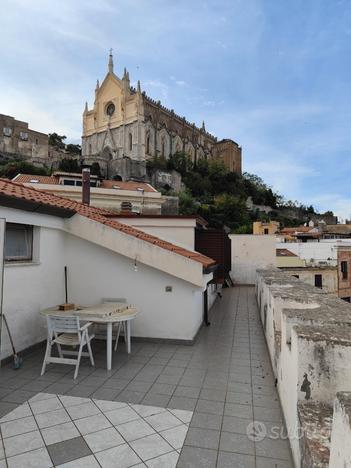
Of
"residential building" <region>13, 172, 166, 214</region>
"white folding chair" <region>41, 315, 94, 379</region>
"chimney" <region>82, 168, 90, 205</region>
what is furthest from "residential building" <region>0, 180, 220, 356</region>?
"residential building" <region>13, 172, 166, 214</region>

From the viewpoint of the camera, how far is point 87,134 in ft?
214

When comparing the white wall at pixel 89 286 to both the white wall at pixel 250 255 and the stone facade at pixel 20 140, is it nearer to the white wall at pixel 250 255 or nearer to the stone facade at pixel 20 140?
the white wall at pixel 250 255

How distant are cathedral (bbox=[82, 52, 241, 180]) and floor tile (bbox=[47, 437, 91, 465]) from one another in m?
49.3

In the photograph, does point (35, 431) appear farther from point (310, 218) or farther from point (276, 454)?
point (310, 218)

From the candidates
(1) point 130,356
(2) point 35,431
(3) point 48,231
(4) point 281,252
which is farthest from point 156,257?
(4) point 281,252

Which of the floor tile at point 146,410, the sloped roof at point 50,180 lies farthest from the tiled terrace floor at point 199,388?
the sloped roof at point 50,180

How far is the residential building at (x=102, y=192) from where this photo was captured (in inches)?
965

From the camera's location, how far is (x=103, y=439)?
3166 mm

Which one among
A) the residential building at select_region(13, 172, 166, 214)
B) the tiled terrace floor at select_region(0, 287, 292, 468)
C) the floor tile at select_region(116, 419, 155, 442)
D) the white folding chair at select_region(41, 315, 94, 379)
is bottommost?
the tiled terrace floor at select_region(0, 287, 292, 468)

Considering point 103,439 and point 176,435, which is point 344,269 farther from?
point 103,439

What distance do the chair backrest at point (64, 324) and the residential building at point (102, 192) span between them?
18.2m

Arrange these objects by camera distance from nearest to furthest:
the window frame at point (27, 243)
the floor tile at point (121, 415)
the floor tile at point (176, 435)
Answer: the floor tile at point (176, 435)
the floor tile at point (121, 415)
the window frame at point (27, 243)

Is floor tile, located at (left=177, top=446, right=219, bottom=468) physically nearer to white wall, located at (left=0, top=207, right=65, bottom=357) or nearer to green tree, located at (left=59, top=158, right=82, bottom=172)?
white wall, located at (left=0, top=207, right=65, bottom=357)

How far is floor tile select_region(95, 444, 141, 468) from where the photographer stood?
2.80 metres
